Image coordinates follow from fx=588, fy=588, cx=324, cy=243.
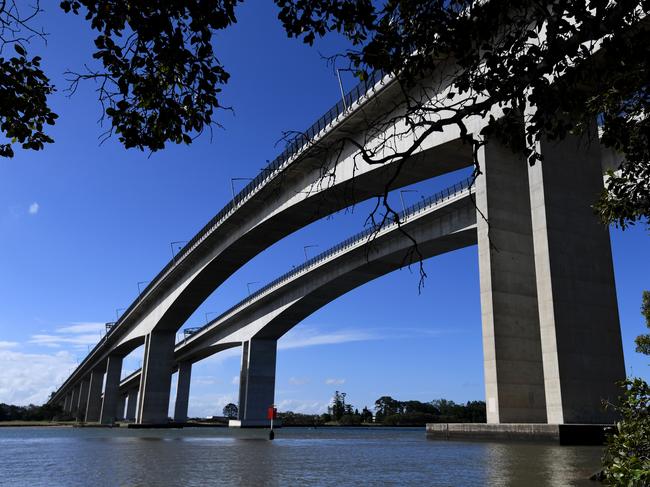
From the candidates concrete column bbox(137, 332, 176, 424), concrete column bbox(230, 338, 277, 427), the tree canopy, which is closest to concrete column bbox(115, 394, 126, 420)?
concrete column bbox(230, 338, 277, 427)

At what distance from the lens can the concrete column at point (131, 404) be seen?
155488mm

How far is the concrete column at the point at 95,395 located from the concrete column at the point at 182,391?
46.4ft

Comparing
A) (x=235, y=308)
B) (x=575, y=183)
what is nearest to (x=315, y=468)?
(x=575, y=183)

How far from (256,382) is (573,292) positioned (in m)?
55.3

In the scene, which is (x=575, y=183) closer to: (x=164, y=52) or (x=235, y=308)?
(x=164, y=52)

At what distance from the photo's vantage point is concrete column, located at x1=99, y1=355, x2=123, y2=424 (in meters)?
89.4

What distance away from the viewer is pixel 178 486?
12.3 metres

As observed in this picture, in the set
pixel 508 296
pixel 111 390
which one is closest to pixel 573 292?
pixel 508 296

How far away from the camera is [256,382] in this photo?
74500 millimetres

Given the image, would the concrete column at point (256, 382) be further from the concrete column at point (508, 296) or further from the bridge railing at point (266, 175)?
the concrete column at point (508, 296)

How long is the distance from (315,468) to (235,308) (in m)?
59.6

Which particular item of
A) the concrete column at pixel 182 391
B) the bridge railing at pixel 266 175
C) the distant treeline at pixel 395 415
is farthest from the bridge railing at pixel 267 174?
the distant treeline at pixel 395 415

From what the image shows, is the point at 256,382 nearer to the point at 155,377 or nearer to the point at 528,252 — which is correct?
the point at 155,377

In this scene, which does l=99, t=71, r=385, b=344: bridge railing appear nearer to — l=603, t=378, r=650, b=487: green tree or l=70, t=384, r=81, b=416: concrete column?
l=603, t=378, r=650, b=487: green tree
